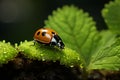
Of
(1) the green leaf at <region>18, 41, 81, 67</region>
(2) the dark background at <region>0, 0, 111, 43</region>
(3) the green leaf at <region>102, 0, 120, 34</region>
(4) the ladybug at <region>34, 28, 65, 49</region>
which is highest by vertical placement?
(2) the dark background at <region>0, 0, 111, 43</region>

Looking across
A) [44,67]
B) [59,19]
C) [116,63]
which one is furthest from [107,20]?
[44,67]

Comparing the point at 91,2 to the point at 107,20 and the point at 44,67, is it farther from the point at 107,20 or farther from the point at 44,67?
the point at 44,67

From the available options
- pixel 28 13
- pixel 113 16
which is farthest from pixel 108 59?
pixel 28 13

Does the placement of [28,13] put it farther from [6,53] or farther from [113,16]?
[6,53]

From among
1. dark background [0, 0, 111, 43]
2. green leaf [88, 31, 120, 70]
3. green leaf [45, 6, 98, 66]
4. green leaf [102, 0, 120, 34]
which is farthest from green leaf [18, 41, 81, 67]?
dark background [0, 0, 111, 43]

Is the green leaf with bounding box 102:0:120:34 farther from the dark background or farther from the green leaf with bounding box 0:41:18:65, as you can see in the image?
the dark background

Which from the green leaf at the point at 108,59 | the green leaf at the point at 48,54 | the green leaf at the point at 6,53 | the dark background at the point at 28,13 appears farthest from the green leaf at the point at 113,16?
the dark background at the point at 28,13
